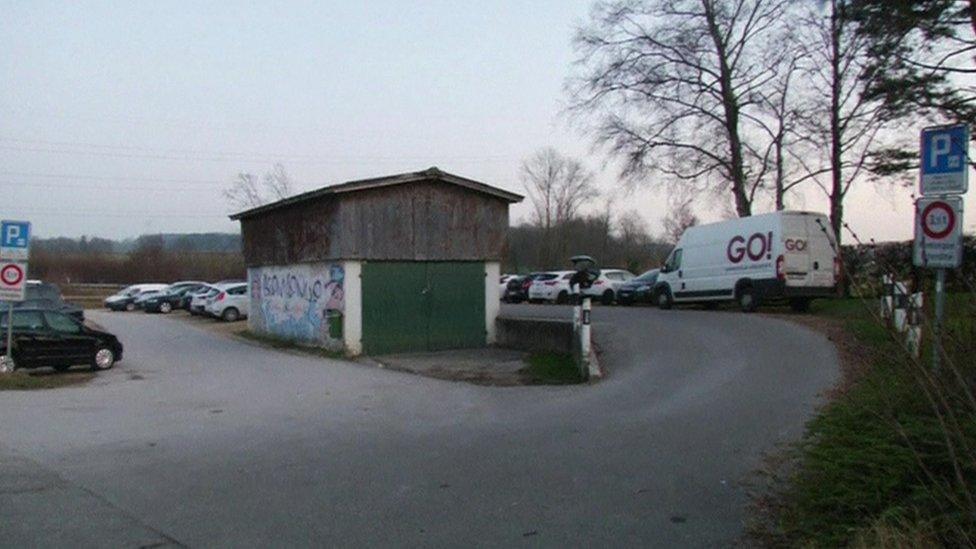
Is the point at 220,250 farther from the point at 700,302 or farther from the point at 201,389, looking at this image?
the point at 201,389

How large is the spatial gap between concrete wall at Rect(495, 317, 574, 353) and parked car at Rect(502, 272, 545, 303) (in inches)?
Answer: 709

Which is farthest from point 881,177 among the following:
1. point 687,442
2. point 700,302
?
point 687,442

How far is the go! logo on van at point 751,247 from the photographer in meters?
22.8

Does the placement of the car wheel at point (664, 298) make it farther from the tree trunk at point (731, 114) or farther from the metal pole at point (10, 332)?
the metal pole at point (10, 332)

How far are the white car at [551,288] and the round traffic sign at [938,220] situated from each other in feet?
92.5

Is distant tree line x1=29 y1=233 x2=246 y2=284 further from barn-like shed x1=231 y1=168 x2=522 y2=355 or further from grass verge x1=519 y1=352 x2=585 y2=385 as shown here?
grass verge x1=519 y1=352 x2=585 y2=385

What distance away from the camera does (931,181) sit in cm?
747

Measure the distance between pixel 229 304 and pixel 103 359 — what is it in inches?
727

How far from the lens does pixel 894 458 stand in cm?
507

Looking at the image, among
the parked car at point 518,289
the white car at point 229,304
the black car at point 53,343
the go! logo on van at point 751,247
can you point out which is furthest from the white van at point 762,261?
the white car at point 229,304

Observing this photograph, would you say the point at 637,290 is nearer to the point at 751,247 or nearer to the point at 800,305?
the point at 800,305

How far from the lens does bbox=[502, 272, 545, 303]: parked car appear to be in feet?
135

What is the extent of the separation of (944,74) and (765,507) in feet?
44.1

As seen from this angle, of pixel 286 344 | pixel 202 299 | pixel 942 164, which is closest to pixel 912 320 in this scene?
pixel 942 164
